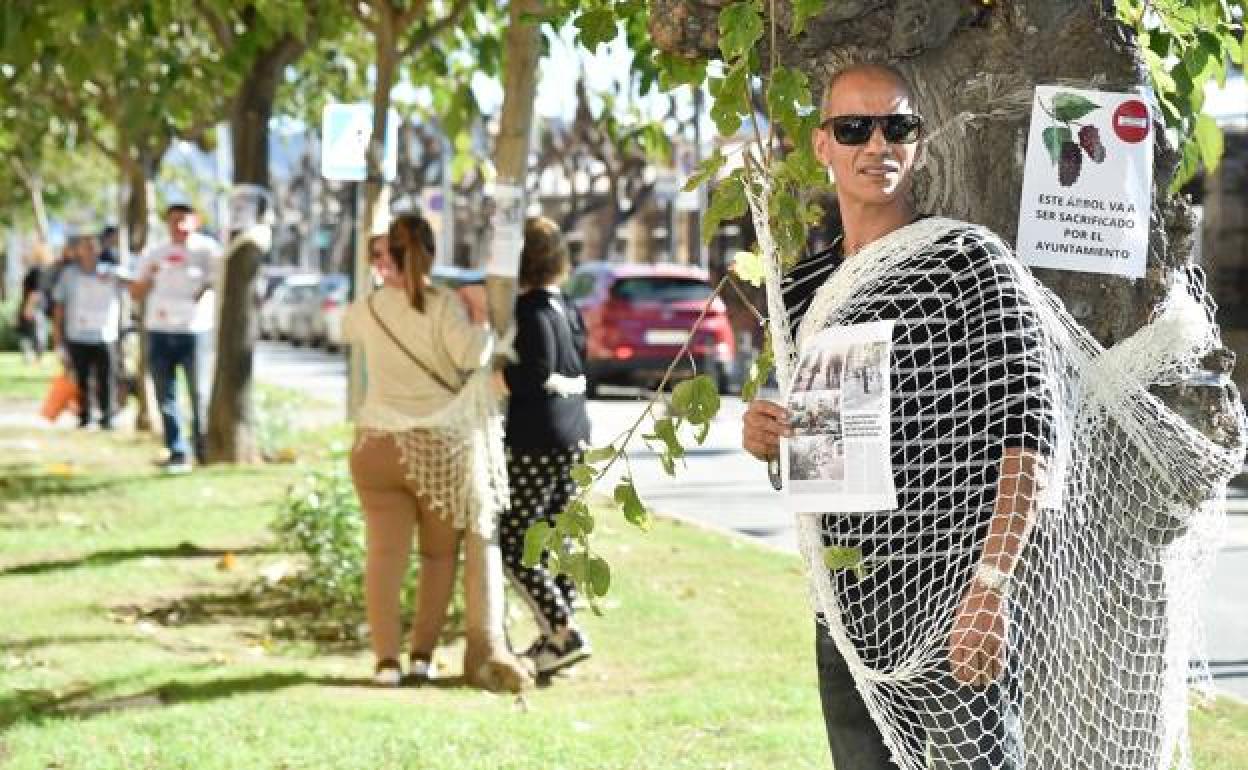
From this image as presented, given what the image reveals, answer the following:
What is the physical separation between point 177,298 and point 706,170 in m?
11.5

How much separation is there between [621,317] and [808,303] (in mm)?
22212

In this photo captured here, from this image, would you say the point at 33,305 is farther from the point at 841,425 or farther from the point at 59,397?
the point at 841,425

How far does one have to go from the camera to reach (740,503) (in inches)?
602

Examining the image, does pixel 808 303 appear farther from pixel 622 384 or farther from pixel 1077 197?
pixel 622 384

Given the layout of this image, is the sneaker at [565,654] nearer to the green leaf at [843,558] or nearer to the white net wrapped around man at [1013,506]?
the white net wrapped around man at [1013,506]

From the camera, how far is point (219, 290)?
16.4m

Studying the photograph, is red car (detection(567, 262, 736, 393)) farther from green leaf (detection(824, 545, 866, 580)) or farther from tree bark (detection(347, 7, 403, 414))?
green leaf (detection(824, 545, 866, 580))

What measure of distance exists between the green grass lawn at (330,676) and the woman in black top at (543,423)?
0.79ft

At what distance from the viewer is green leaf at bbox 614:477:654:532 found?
407 cm

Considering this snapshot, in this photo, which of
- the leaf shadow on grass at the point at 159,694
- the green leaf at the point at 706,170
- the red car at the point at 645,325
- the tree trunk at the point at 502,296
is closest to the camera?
Answer: the green leaf at the point at 706,170

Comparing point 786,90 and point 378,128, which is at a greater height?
point 378,128

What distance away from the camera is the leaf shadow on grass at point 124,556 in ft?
36.2

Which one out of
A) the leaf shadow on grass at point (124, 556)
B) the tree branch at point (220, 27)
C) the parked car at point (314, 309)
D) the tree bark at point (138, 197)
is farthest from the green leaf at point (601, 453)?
the parked car at point (314, 309)

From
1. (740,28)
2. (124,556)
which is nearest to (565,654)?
(124,556)
